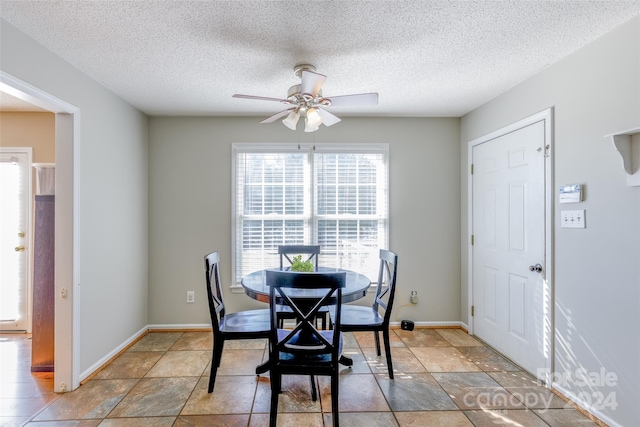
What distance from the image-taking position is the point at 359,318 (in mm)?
2500

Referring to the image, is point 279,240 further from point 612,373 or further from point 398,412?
point 612,373

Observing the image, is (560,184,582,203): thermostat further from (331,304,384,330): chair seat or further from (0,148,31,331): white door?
(0,148,31,331): white door

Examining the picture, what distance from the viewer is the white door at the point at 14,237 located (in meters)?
3.37

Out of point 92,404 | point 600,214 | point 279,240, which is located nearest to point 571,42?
point 600,214

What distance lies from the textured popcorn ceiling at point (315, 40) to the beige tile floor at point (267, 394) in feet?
7.98

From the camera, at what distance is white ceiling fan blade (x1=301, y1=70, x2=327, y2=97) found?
1.89 m

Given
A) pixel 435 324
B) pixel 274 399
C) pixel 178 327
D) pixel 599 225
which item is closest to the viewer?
pixel 274 399

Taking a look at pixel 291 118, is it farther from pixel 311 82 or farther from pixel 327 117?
pixel 311 82

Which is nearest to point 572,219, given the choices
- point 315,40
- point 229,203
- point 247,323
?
point 315,40

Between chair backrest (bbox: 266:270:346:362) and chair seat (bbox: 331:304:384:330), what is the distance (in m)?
0.31

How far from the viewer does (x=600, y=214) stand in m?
1.97

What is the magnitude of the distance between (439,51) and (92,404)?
3437mm

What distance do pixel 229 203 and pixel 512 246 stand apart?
9.54 feet

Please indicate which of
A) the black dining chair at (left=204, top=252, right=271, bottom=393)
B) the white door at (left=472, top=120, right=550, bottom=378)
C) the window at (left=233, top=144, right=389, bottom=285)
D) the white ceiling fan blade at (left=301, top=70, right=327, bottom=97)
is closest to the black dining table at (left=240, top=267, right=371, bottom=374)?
the black dining chair at (left=204, top=252, right=271, bottom=393)
